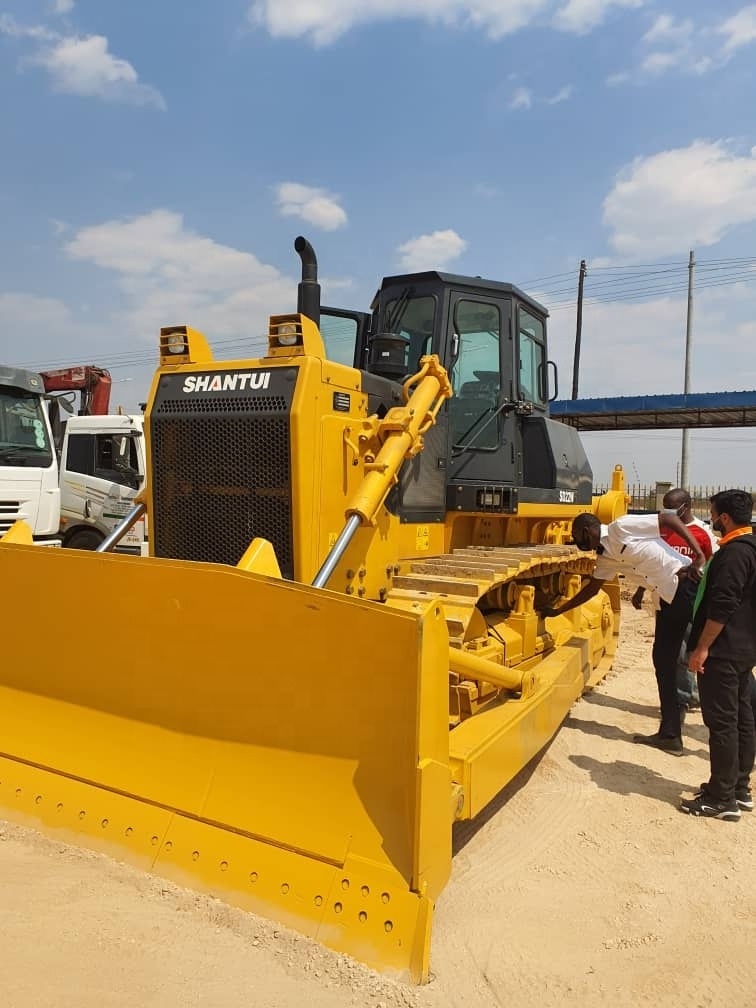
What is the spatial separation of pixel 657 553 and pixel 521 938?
317cm

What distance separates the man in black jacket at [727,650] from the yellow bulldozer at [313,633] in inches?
34.8

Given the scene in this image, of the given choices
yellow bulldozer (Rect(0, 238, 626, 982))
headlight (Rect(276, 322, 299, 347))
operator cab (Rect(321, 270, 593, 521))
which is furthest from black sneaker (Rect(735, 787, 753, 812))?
headlight (Rect(276, 322, 299, 347))

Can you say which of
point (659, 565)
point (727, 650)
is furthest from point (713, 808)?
point (659, 565)

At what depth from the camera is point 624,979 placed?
271 cm

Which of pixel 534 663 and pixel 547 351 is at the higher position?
pixel 547 351

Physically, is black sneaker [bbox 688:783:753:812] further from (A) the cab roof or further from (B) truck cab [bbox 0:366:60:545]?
(B) truck cab [bbox 0:366:60:545]

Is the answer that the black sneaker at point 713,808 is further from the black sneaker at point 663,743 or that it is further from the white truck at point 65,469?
the white truck at point 65,469

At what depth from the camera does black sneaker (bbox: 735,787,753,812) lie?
4.32 meters

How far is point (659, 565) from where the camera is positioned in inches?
213

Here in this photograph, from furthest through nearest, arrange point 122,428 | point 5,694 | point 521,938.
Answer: point 122,428, point 5,694, point 521,938

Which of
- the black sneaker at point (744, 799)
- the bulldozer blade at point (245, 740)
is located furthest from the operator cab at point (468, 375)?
the black sneaker at point (744, 799)

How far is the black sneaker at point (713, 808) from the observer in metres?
4.16

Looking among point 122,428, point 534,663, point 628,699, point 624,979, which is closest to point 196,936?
point 624,979

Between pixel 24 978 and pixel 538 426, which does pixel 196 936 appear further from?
pixel 538 426
